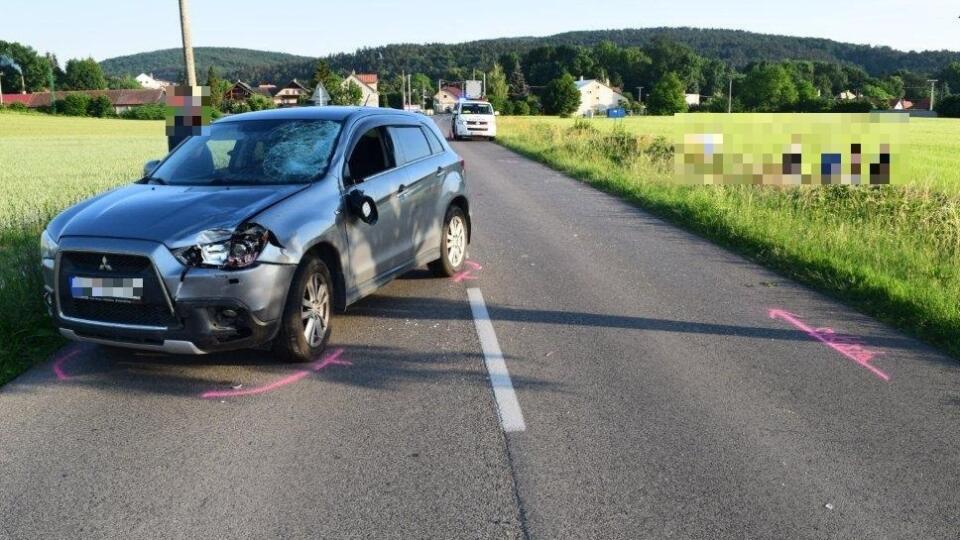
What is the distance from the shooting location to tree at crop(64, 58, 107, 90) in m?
142

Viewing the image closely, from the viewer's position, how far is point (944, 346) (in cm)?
600

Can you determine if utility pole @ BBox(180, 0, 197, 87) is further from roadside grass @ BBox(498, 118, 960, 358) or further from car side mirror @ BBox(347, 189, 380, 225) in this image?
car side mirror @ BBox(347, 189, 380, 225)

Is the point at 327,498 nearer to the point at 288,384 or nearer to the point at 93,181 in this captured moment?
the point at 288,384

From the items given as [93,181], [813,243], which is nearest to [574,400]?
[813,243]

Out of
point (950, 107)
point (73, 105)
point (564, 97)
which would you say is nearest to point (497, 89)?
point (564, 97)

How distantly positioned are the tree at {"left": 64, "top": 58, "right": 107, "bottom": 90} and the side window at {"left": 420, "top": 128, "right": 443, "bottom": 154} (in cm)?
15155

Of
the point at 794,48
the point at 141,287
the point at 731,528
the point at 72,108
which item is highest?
the point at 794,48

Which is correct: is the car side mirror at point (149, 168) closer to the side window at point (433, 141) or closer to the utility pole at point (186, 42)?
the side window at point (433, 141)

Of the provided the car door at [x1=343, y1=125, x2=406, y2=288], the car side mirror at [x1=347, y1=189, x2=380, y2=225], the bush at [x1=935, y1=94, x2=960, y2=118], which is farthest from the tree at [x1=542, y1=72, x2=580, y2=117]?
the car side mirror at [x1=347, y1=189, x2=380, y2=225]

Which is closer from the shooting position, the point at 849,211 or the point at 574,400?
the point at 574,400

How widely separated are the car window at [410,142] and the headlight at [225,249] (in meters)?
2.44

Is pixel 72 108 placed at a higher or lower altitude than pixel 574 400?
higher

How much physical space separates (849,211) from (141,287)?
10.5m

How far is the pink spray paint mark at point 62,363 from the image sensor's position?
5383mm
